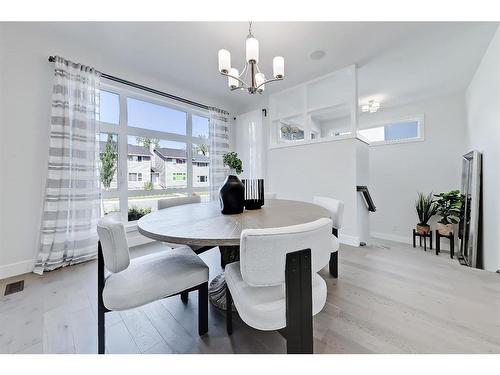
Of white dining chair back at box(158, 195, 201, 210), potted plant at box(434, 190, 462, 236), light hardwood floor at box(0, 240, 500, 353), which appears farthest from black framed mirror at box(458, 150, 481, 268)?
white dining chair back at box(158, 195, 201, 210)

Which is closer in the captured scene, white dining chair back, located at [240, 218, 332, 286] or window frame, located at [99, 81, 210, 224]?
white dining chair back, located at [240, 218, 332, 286]

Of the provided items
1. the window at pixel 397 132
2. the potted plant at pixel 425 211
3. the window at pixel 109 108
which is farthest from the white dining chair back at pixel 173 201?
the potted plant at pixel 425 211

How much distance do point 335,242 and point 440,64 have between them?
300 centimetres

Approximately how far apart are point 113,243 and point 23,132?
223cm

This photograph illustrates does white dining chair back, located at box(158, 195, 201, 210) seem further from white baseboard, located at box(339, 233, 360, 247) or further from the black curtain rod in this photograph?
white baseboard, located at box(339, 233, 360, 247)

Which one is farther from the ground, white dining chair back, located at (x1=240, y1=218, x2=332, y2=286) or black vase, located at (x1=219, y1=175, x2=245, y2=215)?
black vase, located at (x1=219, y1=175, x2=245, y2=215)

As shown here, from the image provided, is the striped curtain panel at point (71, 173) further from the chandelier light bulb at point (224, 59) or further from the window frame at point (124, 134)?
the chandelier light bulb at point (224, 59)

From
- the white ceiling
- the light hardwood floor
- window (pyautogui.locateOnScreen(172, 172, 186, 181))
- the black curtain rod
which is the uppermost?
the white ceiling

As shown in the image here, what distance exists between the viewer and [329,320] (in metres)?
1.34

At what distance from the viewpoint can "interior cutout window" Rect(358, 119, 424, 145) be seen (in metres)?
3.93

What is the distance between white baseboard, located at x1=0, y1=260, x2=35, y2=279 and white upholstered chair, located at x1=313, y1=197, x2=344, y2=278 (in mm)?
3117

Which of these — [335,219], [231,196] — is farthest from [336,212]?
[231,196]
